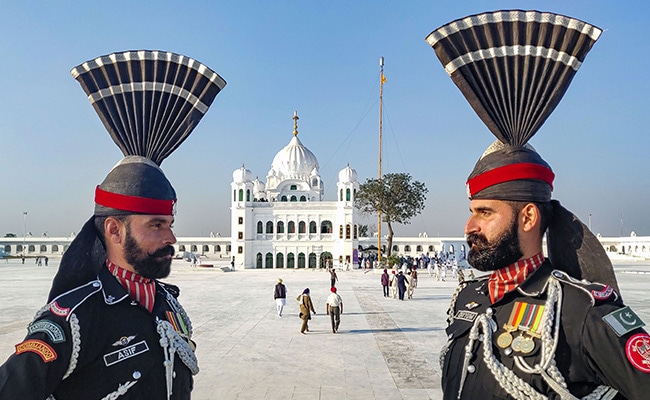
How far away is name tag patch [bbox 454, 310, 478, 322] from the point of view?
8.66ft

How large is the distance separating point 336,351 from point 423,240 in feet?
185

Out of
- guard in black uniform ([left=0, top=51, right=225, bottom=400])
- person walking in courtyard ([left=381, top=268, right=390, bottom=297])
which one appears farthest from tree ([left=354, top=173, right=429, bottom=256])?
guard in black uniform ([left=0, top=51, right=225, bottom=400])

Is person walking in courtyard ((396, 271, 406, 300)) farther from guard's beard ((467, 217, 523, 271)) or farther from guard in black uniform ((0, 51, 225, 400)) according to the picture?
guard's beard ((467, 217, 523, 271))

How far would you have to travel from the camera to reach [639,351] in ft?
6.56

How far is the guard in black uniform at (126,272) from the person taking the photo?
2.24 m

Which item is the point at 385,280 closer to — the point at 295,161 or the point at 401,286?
the point at 401,286

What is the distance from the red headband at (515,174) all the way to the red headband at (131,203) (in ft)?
5.52

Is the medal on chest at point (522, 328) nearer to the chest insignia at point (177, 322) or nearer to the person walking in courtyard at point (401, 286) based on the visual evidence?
the chest insignia at point (177, 322)

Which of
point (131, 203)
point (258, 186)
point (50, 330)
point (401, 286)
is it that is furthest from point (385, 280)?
point (258, 186)

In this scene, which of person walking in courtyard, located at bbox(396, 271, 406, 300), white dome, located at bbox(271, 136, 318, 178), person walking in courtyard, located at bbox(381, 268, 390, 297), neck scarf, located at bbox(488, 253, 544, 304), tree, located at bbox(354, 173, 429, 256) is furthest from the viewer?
white dome, located at bbox(271, 136, 318, 178)

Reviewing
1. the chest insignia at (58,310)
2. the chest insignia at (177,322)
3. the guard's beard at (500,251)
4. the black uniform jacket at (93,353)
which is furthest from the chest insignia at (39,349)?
the guard's beard at (500,251)

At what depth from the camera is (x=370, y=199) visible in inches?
1822

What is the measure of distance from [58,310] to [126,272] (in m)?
0.43

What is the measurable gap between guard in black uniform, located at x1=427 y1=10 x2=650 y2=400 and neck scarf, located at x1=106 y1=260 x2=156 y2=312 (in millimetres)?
1629
